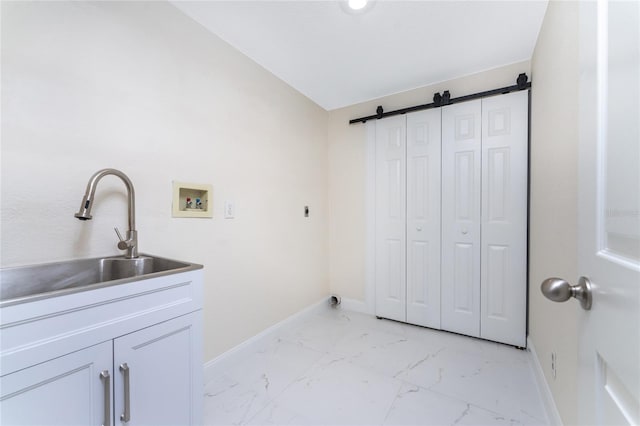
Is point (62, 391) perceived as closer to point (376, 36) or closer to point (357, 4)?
point (357, 4)

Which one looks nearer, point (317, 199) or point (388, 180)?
point (388, 180)

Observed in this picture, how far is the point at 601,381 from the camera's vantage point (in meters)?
0.49

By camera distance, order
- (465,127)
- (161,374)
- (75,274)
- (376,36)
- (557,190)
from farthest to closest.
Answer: (465,127) < (376,36) < (557,190) < (75,274) < (161,374)

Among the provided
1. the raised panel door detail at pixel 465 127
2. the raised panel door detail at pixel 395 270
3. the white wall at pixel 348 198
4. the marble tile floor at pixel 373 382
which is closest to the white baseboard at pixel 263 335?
the marble tile floor at pixel 373 382

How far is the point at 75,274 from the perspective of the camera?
1.14 meters

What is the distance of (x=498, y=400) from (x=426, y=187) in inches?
63.4

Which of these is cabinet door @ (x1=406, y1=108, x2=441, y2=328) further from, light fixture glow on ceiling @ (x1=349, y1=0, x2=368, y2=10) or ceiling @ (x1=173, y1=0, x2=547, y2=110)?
light fixture glow on ceiling @ (x1=349, y1=0, x2=368, y2=10)

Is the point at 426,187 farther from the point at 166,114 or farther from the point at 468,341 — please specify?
the point at 166,114

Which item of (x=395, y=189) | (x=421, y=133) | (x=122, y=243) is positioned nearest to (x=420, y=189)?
(x=395, y=189)

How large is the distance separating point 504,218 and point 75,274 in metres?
2.74

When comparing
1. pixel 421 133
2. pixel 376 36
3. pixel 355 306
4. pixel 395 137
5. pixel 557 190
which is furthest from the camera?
pixel 355 306

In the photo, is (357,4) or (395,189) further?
(395,189)

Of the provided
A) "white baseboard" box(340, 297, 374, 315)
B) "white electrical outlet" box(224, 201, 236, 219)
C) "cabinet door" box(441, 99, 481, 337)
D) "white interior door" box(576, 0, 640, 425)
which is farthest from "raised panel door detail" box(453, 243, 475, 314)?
"white electrical outlet" box(224, 201, 236, 219)

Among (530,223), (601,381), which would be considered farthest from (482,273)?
(601,381)
